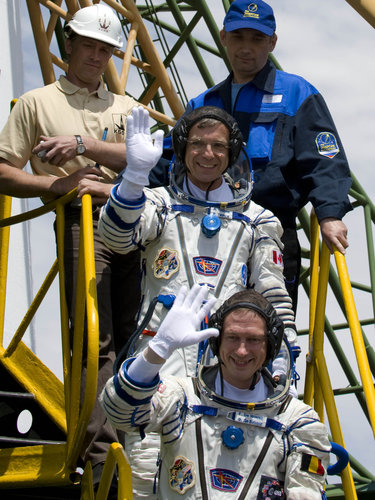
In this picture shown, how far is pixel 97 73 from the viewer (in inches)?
203

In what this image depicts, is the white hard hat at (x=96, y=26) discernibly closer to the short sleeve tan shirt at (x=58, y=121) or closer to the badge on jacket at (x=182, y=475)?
the short sleeve tan shirt at (x=58, y=121)

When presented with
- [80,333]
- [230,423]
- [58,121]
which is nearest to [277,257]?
[80,333]

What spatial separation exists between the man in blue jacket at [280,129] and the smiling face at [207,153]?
0.54 m

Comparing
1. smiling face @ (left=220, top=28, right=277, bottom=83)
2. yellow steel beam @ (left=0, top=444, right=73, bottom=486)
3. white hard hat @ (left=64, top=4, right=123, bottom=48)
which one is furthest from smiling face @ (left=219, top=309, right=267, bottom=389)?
white hard hat @ (left=64, top=4, right=123, bottom=48)

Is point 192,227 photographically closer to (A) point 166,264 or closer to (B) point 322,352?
(A) point 166,264

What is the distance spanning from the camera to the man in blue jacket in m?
4.73

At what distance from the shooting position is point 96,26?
17.1 feet

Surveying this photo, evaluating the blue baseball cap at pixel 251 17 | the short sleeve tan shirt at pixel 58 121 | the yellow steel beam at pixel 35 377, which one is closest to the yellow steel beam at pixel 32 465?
the yellow steel beam at pixel 35 377

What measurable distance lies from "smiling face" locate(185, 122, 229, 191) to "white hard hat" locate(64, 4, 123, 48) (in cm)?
113

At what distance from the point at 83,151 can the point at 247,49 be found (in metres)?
0.98

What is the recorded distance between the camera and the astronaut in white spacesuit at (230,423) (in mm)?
3379

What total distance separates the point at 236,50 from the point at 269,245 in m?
1.21

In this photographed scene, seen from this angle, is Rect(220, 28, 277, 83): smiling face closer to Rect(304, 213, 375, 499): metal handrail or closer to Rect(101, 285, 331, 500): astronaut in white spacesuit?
Rect(304, 213, 375, 499): metal handrail

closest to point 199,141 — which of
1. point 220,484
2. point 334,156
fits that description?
point 334,156
